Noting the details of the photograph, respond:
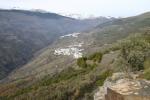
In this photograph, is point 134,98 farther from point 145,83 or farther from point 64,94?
point 64,94

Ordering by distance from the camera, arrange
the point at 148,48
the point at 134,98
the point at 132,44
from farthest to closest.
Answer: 1. the point at 132,44
2. the point at 148,48
3. the point at 134,98

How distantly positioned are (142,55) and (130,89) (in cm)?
4534

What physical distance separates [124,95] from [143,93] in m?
2.28

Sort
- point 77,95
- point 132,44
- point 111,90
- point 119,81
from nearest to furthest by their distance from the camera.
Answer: point 111,90 < point 119,81 < point 132,44 < point 77,95

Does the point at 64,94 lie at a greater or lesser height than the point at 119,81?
lesser

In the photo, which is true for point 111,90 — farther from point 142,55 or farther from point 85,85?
point 85,85

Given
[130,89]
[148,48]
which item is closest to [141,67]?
[148,48]

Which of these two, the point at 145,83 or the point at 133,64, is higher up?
the point at 145,83

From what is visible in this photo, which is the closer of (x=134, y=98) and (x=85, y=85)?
(x=134, y=98)

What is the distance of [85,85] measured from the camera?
575 ft

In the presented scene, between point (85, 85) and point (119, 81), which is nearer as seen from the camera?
point (119, 81)

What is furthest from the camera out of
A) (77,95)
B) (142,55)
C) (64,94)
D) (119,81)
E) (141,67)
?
(64,94)

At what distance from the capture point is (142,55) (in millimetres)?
85562

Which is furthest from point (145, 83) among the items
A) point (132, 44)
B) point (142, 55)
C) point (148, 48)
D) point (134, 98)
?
point (132, 44)
